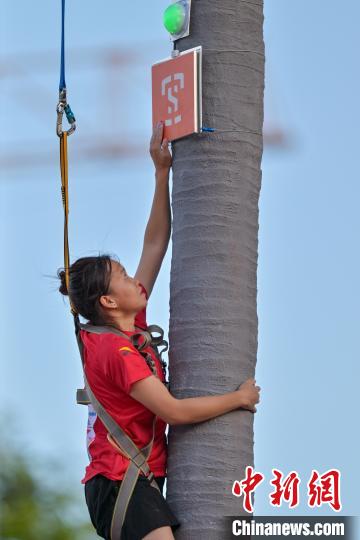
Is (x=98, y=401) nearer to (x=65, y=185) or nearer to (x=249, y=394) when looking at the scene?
(x=249, y=394)

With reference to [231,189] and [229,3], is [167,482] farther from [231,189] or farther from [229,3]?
[229,3]

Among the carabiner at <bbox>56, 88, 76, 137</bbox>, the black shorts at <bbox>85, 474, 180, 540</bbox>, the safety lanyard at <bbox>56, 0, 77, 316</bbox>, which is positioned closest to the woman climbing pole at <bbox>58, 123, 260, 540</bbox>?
the black shorts at <bbox>85, 474, 180, 540</bbox>

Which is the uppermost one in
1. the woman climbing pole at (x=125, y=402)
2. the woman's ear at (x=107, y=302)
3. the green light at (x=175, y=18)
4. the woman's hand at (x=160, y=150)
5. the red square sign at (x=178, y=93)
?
the green light at (x=175, y=18)

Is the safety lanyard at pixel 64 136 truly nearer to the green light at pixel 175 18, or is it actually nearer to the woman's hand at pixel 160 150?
the woman's hand at pixel 160 150

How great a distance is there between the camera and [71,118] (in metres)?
5.32

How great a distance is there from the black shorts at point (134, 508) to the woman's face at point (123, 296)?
0.61 meters

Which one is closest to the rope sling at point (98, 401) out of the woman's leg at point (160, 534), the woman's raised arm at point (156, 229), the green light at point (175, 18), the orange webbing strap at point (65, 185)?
the orange webbing strap at point (65, 185)

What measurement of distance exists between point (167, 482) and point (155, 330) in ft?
1.89

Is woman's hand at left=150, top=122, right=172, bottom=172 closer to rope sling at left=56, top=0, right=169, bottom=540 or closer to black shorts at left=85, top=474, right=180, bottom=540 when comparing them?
rope sling at left=56, top=0, right=169, bottom=540

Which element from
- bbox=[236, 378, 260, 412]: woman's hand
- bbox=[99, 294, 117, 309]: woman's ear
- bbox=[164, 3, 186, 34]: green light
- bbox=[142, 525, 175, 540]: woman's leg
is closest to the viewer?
bbox=[142, 525, 175, 540]: woman's leg

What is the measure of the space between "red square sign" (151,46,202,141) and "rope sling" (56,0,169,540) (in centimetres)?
37

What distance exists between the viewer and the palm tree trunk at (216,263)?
187 inches

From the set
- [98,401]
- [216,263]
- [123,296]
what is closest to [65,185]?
[123,296]

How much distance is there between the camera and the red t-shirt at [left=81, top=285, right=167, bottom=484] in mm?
4785
